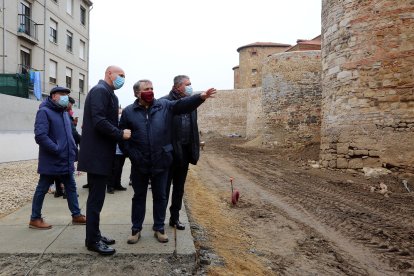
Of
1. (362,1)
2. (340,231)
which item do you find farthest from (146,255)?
(362,1)

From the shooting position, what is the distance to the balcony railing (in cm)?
1819

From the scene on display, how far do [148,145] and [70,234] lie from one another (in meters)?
1.36

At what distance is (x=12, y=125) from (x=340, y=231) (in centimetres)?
1166

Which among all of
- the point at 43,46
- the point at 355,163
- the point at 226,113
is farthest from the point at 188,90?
the point at 226,113

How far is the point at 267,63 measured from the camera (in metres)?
20.1

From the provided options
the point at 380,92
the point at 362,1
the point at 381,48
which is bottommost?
the point at 380,92

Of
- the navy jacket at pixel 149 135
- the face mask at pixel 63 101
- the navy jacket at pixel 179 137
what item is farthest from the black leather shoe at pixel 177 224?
the face mask at pixel 63 101

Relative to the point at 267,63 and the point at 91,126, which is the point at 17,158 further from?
the point at 267,63

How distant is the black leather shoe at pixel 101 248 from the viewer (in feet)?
10.4

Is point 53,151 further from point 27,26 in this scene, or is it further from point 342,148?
point 27,26

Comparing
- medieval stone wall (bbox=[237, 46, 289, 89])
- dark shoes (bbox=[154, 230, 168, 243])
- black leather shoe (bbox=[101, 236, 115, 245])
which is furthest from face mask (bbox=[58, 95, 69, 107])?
medieval stone wall (bbox=[237, 46, 289, 89])

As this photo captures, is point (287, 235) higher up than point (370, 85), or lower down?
lower down

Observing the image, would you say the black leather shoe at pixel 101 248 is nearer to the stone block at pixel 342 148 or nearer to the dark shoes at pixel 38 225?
the dark shoes at pixel 38 225

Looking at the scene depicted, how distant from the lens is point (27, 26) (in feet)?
61.6
